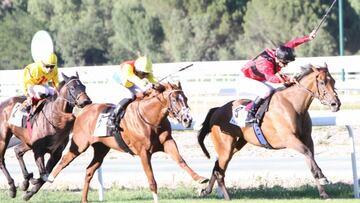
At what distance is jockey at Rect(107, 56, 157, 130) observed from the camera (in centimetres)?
1187

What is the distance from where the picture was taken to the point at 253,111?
1202cm

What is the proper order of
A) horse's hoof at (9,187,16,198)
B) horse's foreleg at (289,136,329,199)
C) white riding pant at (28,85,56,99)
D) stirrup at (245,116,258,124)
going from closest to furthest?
horse's foreleg at (289,136,329,199)
stirrup at (245,116,258,124)
horse's hoof at (9,187,16,198)
white riding pant at (28,85,56,99)

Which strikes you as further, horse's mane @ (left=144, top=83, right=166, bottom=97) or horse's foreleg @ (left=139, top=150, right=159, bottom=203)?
horse's mane @ (left=144, top=83, right=166, bottom=97)

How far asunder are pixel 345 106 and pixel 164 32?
102ft

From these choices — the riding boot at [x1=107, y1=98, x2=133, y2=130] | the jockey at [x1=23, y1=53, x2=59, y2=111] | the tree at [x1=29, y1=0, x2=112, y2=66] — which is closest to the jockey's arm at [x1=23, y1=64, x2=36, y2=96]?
the jockey at [x1=23, y1=53, x2=59, y2=111]

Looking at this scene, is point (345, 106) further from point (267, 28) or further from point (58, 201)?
point (267, 28)

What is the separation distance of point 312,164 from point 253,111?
1.36m

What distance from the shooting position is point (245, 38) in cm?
4578

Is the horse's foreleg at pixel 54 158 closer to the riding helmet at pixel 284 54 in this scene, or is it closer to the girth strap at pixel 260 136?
the girth strap at pixel 260 136

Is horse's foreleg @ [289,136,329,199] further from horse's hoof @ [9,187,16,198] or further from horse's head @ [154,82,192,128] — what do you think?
horse's hoof @ [9,187,16,198]

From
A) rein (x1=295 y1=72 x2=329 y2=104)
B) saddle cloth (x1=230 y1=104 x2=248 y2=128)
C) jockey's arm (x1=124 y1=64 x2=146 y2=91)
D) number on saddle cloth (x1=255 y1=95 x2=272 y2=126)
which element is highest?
jockey's arm (x1=124 y1=64 x2=146 y2=91)

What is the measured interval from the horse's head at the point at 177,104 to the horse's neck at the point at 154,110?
15cm

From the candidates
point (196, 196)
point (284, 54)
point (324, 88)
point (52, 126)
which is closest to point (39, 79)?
point (52, 126)

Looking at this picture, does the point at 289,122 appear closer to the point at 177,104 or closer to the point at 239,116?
the point at 239,116
